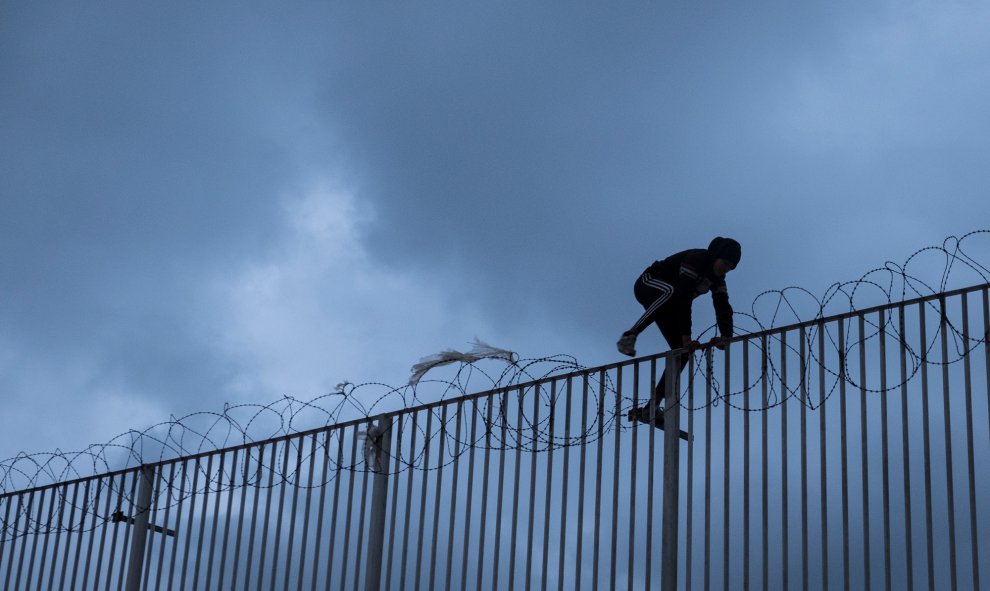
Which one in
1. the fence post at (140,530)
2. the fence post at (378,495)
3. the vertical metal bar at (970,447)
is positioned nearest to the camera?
the vertical metal bar at (970,447)

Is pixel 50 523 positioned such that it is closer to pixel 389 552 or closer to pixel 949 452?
pixel 389 552

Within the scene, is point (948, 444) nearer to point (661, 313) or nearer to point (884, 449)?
point (884, 449)

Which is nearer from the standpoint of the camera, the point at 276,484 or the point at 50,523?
the point at 276,484

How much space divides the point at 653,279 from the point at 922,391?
2867 mm

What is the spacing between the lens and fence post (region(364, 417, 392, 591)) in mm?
10852

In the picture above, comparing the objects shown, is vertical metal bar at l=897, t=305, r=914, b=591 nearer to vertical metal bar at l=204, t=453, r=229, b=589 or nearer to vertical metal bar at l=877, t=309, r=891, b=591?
vertical metal bar at l=877, t=309, r=891, b=591

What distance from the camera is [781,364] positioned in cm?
918

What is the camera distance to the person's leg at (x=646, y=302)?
10.6 metres

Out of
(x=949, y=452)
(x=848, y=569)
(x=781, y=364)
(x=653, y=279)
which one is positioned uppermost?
(x=653, y=279)

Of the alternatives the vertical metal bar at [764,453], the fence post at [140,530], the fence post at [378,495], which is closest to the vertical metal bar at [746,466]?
the vertical metal bar at [764,453]

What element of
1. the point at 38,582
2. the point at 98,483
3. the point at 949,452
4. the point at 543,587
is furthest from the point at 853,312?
the point at 38,582

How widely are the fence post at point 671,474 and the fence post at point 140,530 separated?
5.33 meters

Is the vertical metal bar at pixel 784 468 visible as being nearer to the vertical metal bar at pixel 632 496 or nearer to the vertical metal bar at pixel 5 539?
the vertical metal bar at pixel 632 496

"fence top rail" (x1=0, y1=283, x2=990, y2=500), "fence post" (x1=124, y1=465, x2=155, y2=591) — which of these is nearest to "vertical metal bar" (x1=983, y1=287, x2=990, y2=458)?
"fence top rail" (x1=0, y1=283, x2=990, y2=500)
